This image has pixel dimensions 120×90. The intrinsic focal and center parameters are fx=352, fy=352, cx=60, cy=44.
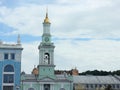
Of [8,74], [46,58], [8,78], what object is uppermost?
[46,58]

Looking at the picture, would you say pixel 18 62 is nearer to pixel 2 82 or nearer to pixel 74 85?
pixel 2 82

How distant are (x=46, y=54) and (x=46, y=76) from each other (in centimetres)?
501

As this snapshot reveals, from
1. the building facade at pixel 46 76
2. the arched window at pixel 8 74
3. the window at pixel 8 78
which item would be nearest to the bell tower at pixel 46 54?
the building facade at pixel 46 76

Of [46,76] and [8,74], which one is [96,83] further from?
[8,74]

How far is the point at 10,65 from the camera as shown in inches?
2891

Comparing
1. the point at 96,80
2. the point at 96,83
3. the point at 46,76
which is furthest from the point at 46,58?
the point at 96,80

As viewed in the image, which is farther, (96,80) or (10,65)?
(96,80)

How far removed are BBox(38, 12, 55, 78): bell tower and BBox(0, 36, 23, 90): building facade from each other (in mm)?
5619

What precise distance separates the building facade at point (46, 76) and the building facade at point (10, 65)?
3.33 meters

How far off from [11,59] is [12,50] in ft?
6.27

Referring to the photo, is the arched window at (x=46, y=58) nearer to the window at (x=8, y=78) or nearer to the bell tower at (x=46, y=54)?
the bell tower at (x=46, y=54)

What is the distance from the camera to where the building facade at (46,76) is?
76.6 metres

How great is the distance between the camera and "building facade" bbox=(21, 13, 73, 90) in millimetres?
76625

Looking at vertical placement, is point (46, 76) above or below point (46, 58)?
below
